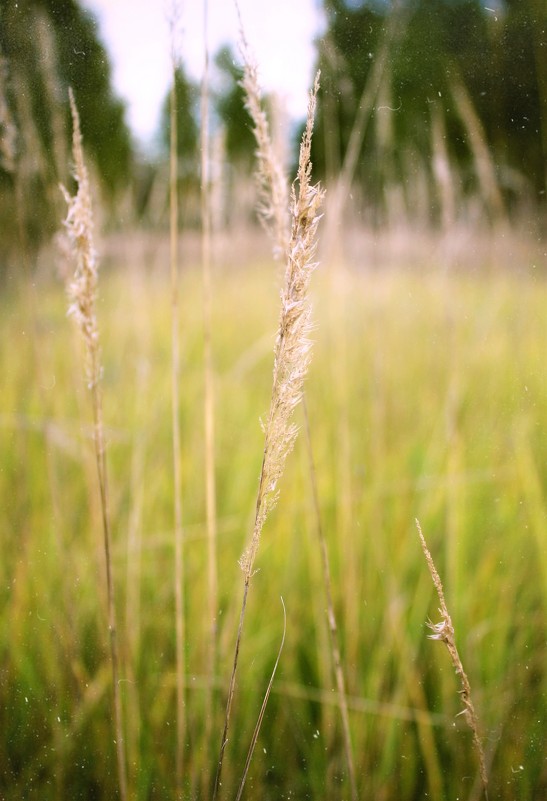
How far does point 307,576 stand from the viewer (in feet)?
3.35

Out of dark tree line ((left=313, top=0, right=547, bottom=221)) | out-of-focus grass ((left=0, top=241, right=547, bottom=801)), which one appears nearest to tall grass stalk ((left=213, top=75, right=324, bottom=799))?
out-of-focus grass ((left=0, top=241, right=547, bottom=801))

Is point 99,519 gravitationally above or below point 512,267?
below

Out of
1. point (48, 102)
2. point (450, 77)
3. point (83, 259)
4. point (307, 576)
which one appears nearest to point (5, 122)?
point (48, 102)

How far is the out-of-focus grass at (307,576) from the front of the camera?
0.75 metres

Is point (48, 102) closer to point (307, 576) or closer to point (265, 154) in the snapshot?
point (265, 154)

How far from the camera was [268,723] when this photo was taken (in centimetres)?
80

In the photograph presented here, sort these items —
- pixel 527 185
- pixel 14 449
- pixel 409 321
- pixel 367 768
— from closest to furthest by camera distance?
pixel 367 768
pixel 527 185
pixel 14 449
pixel 409 321

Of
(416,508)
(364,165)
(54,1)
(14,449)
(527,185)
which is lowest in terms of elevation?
(416,508)

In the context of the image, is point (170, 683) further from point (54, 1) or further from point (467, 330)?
point (467, 330)

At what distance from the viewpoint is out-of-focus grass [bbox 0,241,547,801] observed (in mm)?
755

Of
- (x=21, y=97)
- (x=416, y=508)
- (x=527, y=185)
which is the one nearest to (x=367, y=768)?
(x=416, y=508)

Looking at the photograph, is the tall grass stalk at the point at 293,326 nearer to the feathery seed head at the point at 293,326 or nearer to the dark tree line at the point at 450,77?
the feathery seed head at the point at 293,326

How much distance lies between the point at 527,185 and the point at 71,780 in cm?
103

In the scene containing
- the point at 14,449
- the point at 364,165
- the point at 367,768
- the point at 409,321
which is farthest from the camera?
the point at 409,321
